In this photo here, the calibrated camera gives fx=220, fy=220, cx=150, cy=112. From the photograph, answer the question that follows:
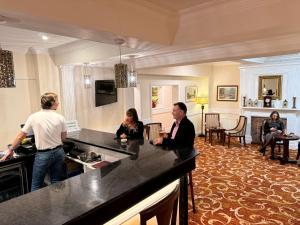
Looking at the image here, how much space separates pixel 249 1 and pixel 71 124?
11.5 ft

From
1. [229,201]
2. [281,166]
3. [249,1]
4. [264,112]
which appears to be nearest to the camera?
[249,1]

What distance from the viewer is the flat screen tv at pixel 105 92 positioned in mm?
4840

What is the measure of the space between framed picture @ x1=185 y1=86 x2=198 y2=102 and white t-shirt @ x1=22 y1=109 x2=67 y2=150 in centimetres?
565

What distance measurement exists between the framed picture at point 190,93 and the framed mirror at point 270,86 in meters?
2.18

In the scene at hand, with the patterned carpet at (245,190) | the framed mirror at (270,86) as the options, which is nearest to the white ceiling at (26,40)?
the patterned carpet at (245,190)

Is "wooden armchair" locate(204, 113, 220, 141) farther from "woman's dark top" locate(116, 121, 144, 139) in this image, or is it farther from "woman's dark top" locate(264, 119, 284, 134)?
"woman's dark top" locate(116, 121, 144, 139)

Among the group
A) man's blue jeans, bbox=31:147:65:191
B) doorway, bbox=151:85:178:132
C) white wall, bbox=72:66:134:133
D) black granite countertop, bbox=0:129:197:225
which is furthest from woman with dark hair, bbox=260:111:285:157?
man's blue jeans, bbox=31:147:65:191

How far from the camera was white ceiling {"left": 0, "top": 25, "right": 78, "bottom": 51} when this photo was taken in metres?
3.08

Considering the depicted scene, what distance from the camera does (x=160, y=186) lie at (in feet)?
5.62

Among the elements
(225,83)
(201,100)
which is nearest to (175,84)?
(201,100)

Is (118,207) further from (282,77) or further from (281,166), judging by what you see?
(282,77)

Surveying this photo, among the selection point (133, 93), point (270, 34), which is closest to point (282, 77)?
point (133, 93)

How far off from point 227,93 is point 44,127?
6931 millimetres

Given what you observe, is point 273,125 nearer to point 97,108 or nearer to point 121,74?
point 97,108
